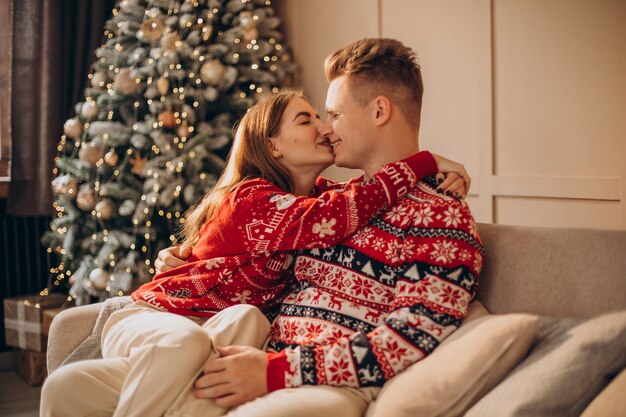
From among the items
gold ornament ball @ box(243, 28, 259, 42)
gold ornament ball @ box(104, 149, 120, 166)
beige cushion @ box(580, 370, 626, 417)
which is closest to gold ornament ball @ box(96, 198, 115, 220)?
gold ornament ball @ box(104, 149, 120, 166)

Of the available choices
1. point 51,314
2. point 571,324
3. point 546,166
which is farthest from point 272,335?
point 51,314

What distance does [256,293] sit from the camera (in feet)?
6.88

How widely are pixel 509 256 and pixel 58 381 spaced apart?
1109 mm

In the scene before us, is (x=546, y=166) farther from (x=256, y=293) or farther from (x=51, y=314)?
(x=51, y=314)

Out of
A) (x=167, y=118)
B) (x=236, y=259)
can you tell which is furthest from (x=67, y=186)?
(x=236, y=259)

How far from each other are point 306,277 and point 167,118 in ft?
6.32

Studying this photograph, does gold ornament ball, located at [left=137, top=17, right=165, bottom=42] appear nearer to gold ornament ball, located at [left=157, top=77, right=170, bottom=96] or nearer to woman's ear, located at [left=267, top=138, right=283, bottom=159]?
gold ornament ball, located at [left=157, top=77, right=170, bottom=96]

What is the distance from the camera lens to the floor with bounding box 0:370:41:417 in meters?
3.50

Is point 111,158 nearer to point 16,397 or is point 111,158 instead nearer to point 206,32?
point 206,32

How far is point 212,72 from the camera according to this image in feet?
12.0

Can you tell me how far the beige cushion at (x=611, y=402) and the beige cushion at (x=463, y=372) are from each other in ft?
0.69

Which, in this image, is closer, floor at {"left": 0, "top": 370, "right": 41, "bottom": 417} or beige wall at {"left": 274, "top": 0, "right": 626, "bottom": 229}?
beige wall at {"left": 274, "top": 0, "right": 626, "bottom": 229}

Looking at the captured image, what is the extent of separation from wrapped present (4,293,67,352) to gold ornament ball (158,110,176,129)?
4.37ft

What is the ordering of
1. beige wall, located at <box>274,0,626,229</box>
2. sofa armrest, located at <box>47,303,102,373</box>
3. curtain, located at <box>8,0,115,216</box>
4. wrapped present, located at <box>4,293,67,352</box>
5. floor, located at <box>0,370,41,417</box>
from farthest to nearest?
1. curtain, located at <box>8,0,115,216</box>
2. wrapped present, located at <box>4,293,67,352</box>
3. floor, located at <box>0,370,41,417</box>
4. beige wall, located at <box>274,0,626,229</box>
5. sofa armrest, located at <box>47,303,102,373</box>
